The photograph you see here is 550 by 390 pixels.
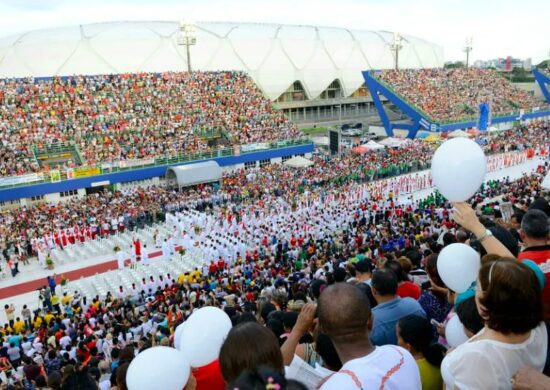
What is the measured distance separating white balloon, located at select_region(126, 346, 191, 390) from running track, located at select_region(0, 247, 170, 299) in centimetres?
1342

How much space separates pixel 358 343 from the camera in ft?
7.55

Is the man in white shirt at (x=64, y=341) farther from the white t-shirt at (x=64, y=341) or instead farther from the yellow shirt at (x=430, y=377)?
the yellow shirt at (x=430, y=377)

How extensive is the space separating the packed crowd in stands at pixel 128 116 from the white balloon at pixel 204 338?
73.1ft

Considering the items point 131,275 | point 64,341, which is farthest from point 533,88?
point 64,341

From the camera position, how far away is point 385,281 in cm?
377

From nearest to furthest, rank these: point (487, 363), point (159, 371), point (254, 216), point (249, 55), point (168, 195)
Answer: point (487, 363) < point (159, 371) < point (254, 216) < point (168, 195) < point (249, 55)

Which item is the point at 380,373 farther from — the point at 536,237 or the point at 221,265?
the point at 221,265

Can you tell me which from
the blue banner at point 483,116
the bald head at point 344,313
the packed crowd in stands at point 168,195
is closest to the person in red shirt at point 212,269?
the packed crowd in stands at point 168,195

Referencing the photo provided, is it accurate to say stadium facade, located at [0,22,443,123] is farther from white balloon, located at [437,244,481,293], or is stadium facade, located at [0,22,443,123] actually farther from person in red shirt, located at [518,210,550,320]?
person in red shirt, located at [518,210,550,320]

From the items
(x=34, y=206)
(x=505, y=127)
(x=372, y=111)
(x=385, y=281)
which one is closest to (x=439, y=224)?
(x=385, y=281)

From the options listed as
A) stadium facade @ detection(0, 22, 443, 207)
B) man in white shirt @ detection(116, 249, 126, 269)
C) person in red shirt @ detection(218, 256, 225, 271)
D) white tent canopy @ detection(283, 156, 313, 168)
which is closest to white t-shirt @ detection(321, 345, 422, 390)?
person in red shirt @ detection(218, 256, 225, 271)

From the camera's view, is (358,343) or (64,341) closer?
(358,343)

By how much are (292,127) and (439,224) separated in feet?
71.9

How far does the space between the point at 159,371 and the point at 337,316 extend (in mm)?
1152
